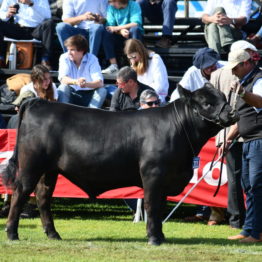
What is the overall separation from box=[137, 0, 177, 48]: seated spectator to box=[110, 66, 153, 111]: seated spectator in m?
3.41

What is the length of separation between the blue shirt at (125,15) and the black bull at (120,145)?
17.6ft

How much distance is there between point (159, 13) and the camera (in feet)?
49.9

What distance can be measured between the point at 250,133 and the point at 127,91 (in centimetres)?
271

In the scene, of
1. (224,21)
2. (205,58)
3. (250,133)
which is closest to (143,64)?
(205,58)

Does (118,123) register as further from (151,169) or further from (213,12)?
(213,12)

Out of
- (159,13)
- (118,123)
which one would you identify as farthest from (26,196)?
(159,13)

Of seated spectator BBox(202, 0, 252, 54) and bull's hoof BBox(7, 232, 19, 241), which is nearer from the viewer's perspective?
bull's hoof BBox(7, 232, 19, 241)

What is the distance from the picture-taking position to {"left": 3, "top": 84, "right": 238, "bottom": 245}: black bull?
854cm

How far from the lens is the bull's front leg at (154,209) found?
8.54 meters

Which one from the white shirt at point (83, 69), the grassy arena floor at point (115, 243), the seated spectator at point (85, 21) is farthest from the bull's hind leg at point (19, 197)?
the seated spectator at point (85, 21)

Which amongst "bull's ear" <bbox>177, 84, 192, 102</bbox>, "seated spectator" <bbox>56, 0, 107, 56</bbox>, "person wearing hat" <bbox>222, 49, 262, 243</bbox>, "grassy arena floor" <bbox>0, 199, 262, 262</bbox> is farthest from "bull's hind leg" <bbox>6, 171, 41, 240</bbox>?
"seated spectator" <bbox>56, 0, 107, 56</bbox>

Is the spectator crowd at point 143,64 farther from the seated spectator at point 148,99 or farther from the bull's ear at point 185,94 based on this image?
the bull's ear at point 185,94

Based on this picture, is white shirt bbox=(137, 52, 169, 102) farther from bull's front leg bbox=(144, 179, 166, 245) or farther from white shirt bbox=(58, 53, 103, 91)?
bull's front leg bbox=(144, 179, 166, 245)

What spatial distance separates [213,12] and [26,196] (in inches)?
250
